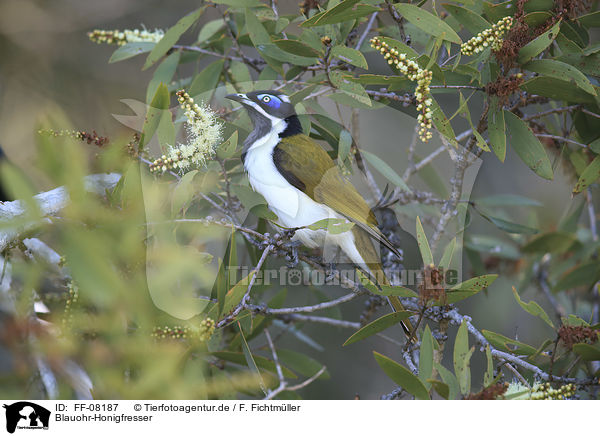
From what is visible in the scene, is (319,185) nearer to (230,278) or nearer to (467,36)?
(230,278)

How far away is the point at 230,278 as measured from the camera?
1052 millimetres

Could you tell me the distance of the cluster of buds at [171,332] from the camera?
37.9 inches

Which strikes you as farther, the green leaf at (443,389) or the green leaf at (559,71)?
the green leaf at (559,71)

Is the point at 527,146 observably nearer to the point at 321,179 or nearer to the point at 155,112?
the point at 321,179

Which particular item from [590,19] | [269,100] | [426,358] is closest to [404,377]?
[426,358]

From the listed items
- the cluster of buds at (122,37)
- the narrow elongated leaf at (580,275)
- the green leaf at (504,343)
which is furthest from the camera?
the narrow elongated leaf at (580,275)

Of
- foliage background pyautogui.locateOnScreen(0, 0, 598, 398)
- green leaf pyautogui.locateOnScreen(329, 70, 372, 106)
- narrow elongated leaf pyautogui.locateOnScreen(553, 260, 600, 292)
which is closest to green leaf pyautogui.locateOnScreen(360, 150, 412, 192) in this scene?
foliage background pyautogui.locateOnScreen(0, 0, 598, 398)

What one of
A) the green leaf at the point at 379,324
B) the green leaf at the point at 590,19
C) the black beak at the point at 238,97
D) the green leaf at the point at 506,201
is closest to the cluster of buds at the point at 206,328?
the green leaf at the point at 379,324

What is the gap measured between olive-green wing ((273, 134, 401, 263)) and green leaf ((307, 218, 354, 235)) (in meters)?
0.03

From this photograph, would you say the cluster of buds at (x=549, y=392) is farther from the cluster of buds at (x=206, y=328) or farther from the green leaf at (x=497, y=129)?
the cluster of buds at (x=206, y=328)

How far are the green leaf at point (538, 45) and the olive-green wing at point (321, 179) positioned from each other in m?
0.39

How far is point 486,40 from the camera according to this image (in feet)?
3.24
